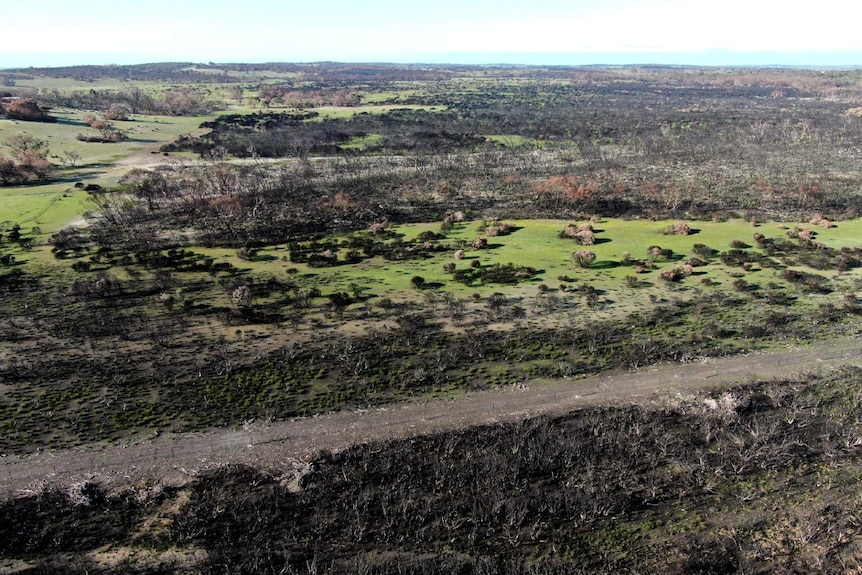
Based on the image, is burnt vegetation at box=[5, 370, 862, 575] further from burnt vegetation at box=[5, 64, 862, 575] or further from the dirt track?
the dirt track

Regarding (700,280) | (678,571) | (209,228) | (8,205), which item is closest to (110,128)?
(8,205)

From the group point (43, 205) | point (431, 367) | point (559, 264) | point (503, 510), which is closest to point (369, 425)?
point (431, 367)

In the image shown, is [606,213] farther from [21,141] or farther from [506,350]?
[21,141]

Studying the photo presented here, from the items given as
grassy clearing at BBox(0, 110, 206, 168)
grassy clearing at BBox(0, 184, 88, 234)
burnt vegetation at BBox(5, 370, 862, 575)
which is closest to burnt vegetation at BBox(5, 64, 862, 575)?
burnt vegetation at BBox(5, 370, 862, 575)

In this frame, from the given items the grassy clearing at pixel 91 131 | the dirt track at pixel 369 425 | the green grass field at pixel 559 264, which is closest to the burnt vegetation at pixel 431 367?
the green grass field at pixel 559 264

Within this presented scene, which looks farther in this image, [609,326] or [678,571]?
[609,326]

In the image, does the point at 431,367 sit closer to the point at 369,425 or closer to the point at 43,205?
the point at 369,425

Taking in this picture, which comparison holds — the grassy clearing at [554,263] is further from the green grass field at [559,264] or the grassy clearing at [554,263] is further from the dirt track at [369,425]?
the dirt track at [369,425]

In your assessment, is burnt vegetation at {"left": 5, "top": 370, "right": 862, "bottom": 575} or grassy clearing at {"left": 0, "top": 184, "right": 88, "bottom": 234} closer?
burnt vegetation at {"left": 5, "top": 370, "right": 862, "bottom": 575}
